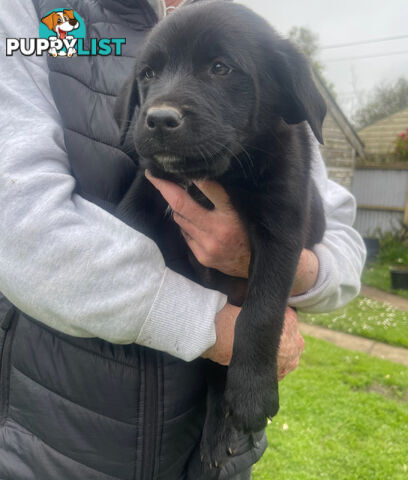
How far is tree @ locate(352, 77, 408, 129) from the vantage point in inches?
1048

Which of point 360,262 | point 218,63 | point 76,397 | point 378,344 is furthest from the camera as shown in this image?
point 378,344

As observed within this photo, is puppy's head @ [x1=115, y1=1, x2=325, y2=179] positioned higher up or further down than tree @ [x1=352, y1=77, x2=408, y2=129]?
higher up

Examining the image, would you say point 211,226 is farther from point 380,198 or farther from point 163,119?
point 380,198

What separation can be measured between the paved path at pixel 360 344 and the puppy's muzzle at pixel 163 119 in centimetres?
495

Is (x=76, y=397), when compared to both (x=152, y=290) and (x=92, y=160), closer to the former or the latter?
(x=152, y=290)

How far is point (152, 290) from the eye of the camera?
1155mm

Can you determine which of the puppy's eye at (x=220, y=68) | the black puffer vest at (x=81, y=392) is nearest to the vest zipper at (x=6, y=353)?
the black puffer vest at (x=81, y=392)

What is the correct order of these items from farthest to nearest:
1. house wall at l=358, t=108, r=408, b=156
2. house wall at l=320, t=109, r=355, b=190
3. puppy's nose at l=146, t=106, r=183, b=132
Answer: house wall at l=358, t=108, r=408, b=156 < house wall at l=320, t=109, r=355, b=190 < puppy's nose at l=146, t=106, r=183, b=132

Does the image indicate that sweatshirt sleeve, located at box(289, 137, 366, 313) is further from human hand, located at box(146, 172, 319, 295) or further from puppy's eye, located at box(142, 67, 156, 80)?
puppy's eye, located at box(142, 67, 156, 80)

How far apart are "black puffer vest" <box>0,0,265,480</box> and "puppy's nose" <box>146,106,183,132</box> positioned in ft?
0.66

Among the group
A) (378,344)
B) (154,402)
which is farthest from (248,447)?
(378,344)

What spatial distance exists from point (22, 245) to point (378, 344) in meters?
5.63

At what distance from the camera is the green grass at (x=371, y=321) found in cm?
605

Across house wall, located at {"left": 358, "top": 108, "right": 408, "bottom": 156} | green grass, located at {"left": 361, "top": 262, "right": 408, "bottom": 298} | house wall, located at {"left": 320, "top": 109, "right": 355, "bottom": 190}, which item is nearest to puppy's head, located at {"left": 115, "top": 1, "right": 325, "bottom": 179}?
green grass, located at {"left": 361, "top": 262, "right": 408, "bottom": 298}
